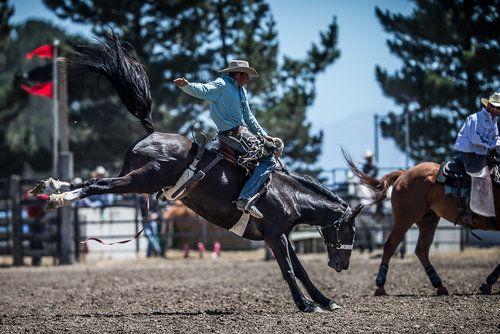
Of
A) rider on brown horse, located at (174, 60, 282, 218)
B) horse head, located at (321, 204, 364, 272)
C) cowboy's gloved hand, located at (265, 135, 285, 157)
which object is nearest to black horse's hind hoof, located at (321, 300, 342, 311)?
horse head, located at (321, 204, 364, 272)

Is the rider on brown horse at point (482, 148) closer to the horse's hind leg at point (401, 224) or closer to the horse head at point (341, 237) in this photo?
the horse's hind leg at point (401, 224)

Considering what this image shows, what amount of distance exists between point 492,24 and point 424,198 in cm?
1198

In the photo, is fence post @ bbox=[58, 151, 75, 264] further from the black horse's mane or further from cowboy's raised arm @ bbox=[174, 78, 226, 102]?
cowboy's raised arm @ bbox=[174, 78, 226, 102]

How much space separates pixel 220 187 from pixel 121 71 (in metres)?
1.65

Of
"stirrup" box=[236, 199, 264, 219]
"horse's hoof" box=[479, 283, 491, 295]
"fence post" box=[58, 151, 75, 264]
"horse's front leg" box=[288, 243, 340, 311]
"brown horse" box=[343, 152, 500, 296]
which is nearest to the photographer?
"stirrup" box=[236, 199, 264, 219]

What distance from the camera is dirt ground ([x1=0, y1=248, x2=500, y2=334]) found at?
714 cm

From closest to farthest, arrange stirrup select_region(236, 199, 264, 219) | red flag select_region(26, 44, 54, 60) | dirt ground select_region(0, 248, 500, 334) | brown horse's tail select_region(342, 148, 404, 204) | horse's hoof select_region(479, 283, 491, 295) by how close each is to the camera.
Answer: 1. dirt ground select_region(0, 248, 500, 334)
2. stirrup select_region(236, 199, 264, 219)
3. horse's hoof select_region(479, 283, 491, 295)
4. brown horse's tail select_region(342, 148, 404, 204)
5. red flag select_region(26, 44, 54, 60)

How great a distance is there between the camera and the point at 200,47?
2694 cm

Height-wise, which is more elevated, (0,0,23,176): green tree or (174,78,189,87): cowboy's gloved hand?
(0,0,23,176): green tree

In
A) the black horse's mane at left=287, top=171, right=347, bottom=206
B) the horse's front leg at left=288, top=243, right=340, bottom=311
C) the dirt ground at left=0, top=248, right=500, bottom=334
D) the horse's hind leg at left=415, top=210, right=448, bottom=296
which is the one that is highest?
the black horse's mane at left=287, top=171, right=347, bottom=206

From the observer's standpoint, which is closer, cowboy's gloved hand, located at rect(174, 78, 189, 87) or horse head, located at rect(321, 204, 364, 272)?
cowboy's gloved hand, located at rect(174, 78, 189, 87)

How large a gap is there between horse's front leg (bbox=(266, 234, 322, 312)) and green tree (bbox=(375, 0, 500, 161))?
11806 mm

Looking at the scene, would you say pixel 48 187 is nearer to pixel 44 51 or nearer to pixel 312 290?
pixel 312 290

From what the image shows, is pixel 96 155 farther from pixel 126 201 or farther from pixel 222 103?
pixel 222 103
